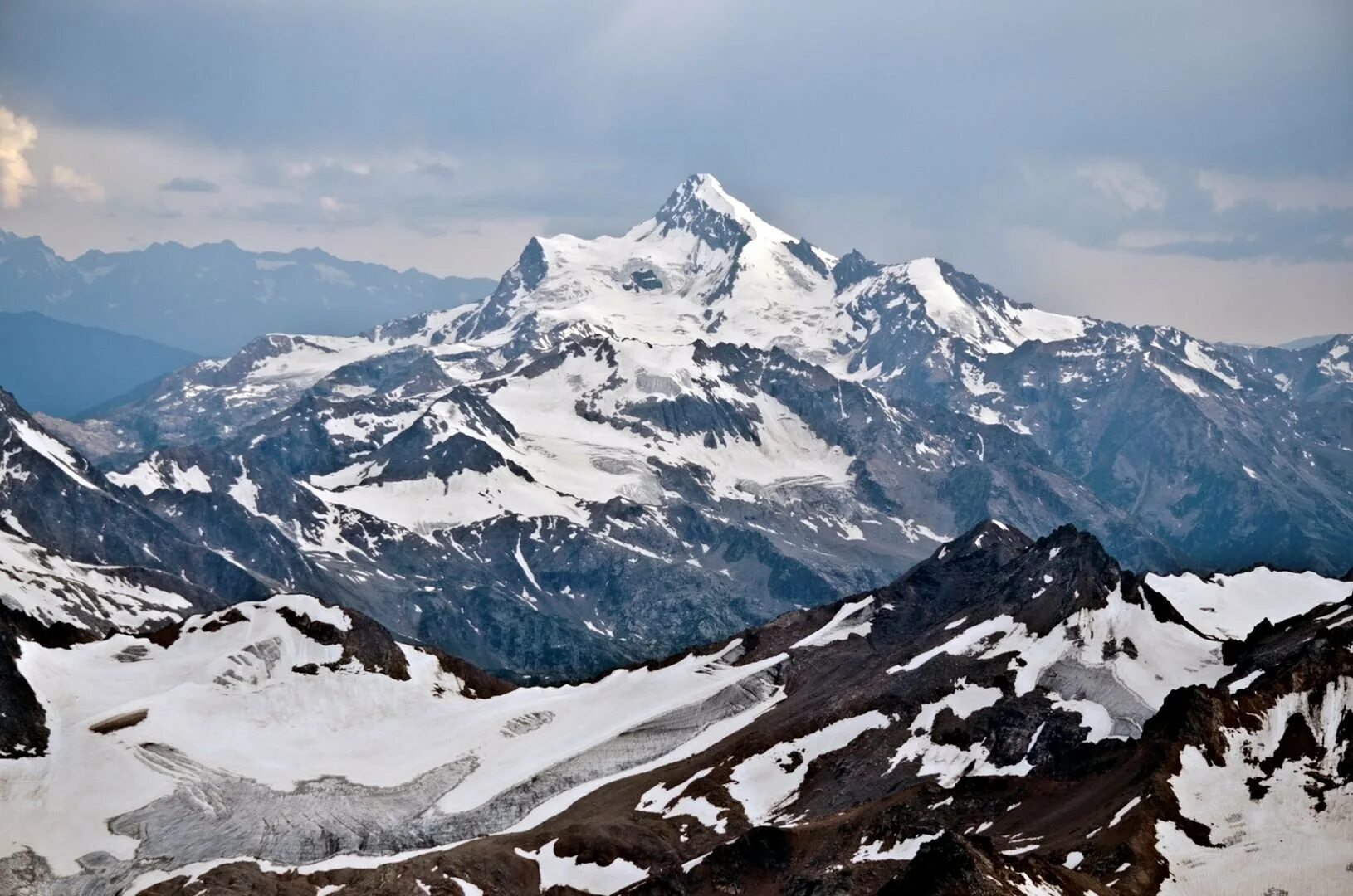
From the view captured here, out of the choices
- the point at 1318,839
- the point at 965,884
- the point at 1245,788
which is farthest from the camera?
the point at 1245,788

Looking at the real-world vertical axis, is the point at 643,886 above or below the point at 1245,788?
below

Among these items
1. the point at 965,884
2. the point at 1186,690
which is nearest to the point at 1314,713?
the point at 1186,690

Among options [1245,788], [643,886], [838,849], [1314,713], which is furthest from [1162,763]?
[643,886]

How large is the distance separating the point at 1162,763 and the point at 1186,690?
51.1ft

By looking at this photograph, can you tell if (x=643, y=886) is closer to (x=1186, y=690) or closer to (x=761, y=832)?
(x=761, y=832)

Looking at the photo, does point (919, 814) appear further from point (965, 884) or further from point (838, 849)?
point (965, 884)

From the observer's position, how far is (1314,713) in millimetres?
192625

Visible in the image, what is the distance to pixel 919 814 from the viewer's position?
7771 inches

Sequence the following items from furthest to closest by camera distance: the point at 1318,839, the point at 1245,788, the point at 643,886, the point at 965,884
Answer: the point at 643,886 < the point at 1245,788 < the point at 1318,839 < the point at 965,884

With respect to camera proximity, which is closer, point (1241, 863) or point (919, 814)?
point (1241, 863)

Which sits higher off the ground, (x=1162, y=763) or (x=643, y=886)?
(x=1162, y=763)

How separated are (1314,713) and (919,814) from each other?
48080mm

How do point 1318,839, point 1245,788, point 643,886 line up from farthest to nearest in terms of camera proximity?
point 643,886
point 1245,788
point 1318,839

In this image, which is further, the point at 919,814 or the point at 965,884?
the point at 919,814
